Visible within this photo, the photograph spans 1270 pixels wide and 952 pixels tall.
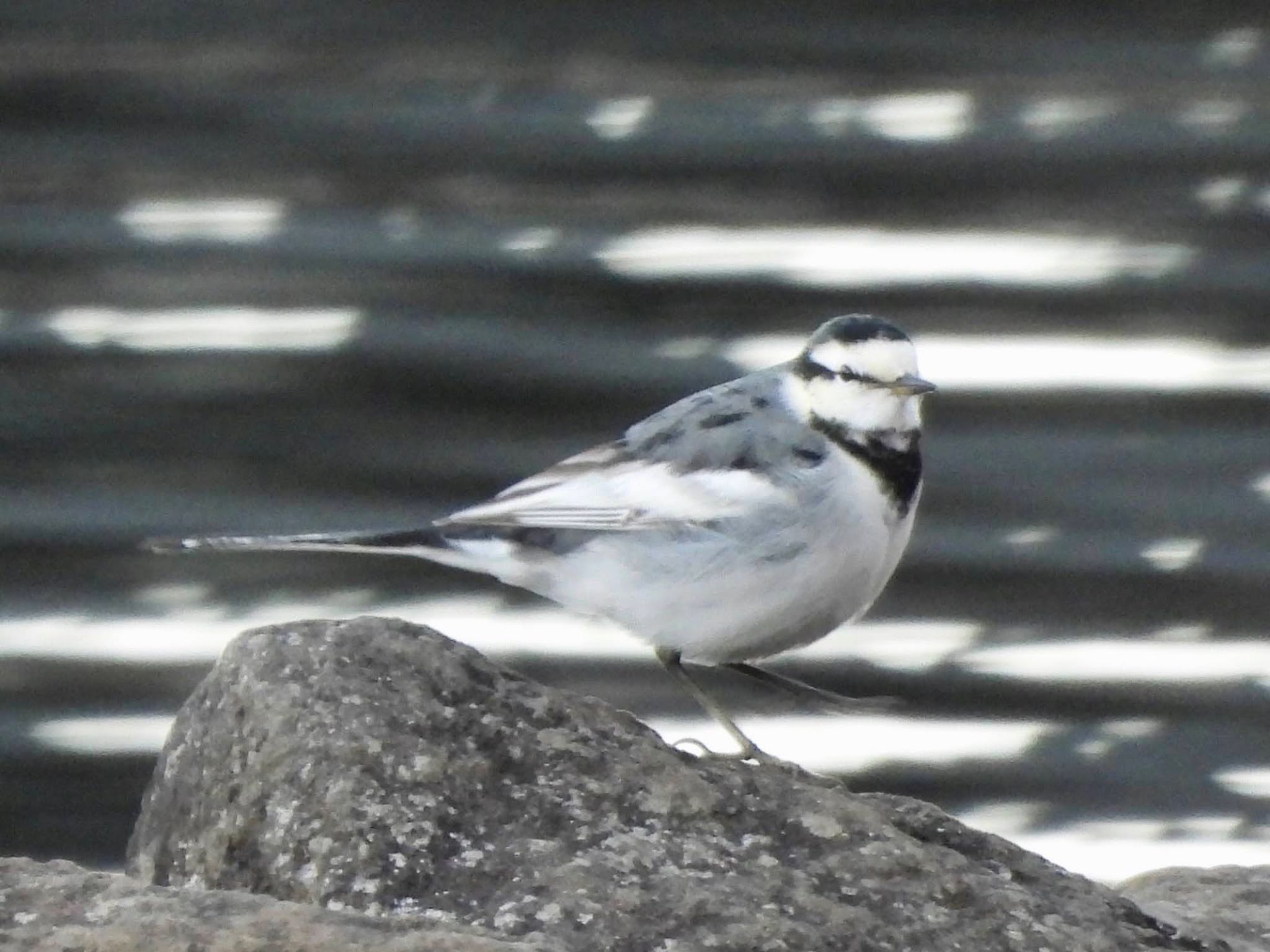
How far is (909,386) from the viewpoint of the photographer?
105 inches

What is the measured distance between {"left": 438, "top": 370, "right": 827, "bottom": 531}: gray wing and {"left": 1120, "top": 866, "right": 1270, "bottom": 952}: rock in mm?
696

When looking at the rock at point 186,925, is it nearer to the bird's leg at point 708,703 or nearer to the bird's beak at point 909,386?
the bird's leg at point 708,703

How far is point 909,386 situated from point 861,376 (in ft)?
0.22

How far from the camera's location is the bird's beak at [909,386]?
2.65 meters

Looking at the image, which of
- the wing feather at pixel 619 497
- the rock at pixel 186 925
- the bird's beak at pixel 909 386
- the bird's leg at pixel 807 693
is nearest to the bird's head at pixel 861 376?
the bird's beak at pixel 909 386

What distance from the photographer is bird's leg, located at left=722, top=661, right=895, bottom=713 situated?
278 cm

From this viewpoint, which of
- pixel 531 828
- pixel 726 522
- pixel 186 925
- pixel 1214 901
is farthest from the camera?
pixel 726 522

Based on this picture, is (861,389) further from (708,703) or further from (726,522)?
(708,703)

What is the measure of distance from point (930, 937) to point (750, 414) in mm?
997

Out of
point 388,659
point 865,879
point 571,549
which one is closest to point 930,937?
point 865,879

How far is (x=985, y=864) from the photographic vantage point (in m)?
2.16

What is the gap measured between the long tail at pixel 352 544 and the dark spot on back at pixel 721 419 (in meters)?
0.36

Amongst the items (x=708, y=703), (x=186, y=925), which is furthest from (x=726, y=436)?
(x=186, y=925)

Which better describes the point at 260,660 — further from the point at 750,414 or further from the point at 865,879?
the point at 750,414
